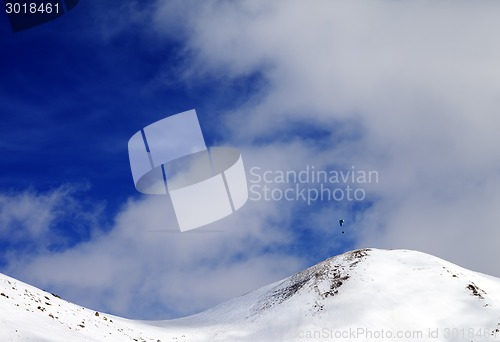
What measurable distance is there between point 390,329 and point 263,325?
1396 cm

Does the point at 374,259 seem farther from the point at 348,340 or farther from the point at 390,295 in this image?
the point at 348,340

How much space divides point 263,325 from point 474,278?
2533 centimetres

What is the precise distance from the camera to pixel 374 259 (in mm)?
56656

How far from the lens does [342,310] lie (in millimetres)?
46344

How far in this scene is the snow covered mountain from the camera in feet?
114

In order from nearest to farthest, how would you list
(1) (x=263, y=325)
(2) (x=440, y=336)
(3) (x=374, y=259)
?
(2) (x=440, y=336), (1) (x=263, y=325), (3) (x=374, y=259)

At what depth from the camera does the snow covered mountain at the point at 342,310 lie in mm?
34781

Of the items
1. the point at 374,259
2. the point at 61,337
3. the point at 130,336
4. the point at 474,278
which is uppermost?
the point at 374,259

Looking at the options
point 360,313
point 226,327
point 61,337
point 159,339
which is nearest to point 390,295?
point 360,313

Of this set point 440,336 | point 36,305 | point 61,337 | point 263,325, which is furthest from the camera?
point 263,325

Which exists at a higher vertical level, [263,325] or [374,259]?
[374,259]

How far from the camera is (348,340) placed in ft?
133

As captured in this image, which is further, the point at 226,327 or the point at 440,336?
the point at 226,327

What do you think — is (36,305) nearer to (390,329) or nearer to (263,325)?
(263,325)
